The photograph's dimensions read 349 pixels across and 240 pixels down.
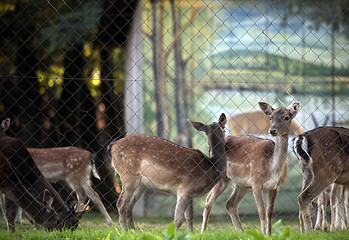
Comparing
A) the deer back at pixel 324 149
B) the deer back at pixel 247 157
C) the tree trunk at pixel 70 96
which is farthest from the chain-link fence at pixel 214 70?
the deer back at pixel 324 149

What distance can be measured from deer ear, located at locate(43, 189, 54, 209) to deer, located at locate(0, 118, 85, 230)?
0.06 meters

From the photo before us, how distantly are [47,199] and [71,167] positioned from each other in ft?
5.83

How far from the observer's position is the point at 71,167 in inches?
306

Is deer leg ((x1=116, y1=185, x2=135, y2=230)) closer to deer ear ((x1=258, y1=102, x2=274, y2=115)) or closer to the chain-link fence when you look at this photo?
the chain-link fence

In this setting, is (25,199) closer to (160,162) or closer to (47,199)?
(47,199)

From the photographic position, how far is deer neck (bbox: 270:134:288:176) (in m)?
5.96

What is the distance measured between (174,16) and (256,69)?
1557 millimetres

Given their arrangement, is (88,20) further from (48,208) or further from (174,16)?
(48,208)

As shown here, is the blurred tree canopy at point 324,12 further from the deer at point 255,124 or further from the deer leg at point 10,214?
the deer leg at point 10,214

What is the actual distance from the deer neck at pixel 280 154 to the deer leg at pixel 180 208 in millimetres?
1040

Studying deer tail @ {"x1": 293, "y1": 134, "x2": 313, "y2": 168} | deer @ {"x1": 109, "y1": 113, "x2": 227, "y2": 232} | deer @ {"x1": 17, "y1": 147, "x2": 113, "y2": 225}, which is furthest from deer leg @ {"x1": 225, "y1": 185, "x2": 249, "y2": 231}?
deer @ {"x1": 17, "y1": 147, "x2": 113, "y2": 225}

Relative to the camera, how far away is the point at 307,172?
6285 millimetres

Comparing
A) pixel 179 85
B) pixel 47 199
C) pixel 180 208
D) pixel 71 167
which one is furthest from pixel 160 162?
pixel 179 85

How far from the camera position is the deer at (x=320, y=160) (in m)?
6.05
